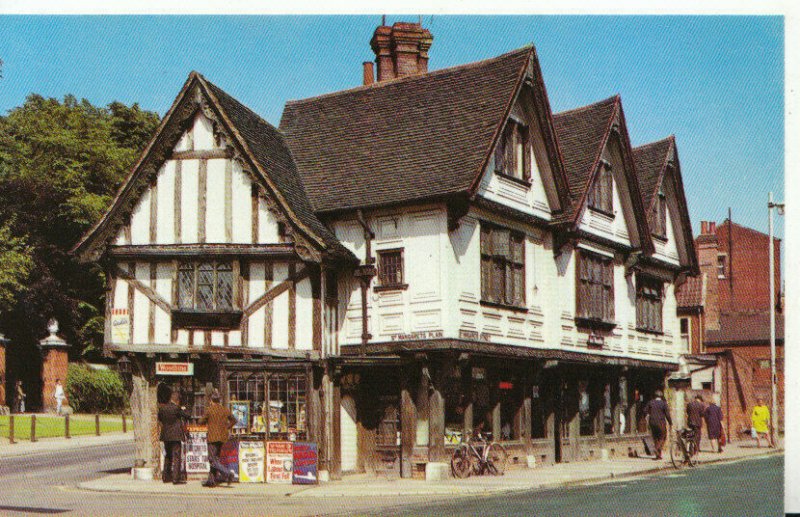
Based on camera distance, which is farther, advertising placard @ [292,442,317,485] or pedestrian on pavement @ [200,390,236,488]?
advertising placard @ [292,442,317,485]

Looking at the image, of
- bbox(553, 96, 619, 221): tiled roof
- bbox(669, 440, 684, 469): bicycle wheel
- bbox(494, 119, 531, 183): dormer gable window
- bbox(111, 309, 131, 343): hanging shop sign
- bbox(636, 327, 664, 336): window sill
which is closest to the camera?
bbox(111, 309, 131, 343): hanging shop sign

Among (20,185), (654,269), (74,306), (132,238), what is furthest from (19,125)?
(654,269)

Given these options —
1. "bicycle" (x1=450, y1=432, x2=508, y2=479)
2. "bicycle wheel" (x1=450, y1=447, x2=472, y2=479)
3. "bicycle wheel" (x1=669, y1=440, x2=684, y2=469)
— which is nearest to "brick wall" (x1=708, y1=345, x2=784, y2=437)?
"bicycle wheel" (x1=669, y1=440, x2=684, y2=469)

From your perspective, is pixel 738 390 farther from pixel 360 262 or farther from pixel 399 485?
pixel 399 485

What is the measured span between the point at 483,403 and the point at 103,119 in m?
24.2

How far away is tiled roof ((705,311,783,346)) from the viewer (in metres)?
56.2

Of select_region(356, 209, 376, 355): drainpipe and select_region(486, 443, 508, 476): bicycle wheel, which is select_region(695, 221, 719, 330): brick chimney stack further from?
select_region(356, 209, 376, 355): drainpipe

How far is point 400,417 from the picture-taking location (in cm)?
2803

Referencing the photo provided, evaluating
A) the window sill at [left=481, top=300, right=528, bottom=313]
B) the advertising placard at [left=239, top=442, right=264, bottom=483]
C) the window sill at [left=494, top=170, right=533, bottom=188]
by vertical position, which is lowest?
the advertising placard at [left=239, top=442, right=264, bottom=483]

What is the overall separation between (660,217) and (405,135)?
1229cm

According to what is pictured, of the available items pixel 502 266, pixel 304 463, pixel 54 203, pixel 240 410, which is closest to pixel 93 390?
pixel 54 203

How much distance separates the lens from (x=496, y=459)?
28875mm

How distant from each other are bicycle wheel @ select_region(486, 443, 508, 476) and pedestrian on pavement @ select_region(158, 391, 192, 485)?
7.11 m

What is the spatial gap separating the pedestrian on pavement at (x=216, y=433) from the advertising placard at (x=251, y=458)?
961 millimetres
